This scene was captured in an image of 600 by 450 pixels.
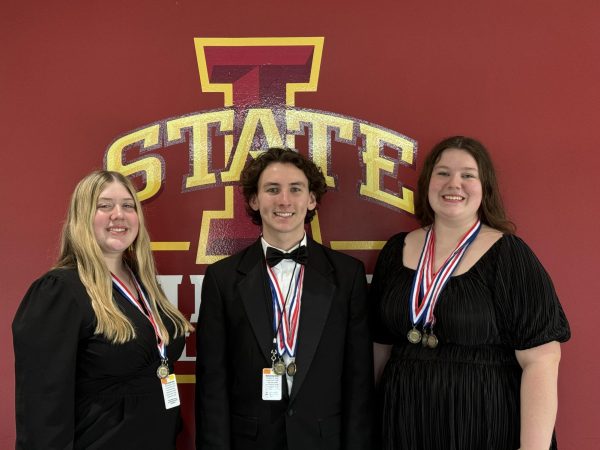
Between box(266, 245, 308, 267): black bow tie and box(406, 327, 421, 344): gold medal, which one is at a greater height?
box(266, 245, 308, 267): black bow tie

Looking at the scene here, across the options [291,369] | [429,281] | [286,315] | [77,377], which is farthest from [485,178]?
[77,377]

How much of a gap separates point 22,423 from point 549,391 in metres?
1.77

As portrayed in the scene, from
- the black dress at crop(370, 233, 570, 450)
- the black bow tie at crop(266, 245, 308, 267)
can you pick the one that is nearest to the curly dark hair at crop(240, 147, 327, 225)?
the black bow tie at crop(266, 245, 308, 267)

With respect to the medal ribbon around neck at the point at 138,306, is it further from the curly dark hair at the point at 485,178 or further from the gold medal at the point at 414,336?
the curly dark hair at the point at 485,178

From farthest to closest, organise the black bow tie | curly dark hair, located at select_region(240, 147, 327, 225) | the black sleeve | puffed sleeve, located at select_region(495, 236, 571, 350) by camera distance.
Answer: curly dark hair, located at select_region(240, 147, 327, 225) < the black bow tie < the black sleeve < puffed sleeve, located at select_region(495, 236, 571, 350)

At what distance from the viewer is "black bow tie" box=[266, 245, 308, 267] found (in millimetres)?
2082

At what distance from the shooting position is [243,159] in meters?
2.59

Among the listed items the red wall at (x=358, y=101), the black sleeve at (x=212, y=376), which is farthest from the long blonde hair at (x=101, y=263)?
the red wall at (x=358, y=101)

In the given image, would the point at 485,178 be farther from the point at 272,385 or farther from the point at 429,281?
the point at 272,385

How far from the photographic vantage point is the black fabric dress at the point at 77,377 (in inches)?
67.7

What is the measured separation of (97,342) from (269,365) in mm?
604

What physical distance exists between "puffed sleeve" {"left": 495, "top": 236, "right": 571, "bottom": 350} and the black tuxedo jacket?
1.68ft

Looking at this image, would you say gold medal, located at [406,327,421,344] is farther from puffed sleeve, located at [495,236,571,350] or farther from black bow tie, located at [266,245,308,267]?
black bow tie, located at [266,245,308,267]

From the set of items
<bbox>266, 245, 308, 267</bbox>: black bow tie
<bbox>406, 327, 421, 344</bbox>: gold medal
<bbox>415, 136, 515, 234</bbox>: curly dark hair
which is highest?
<bbox>415, 136, 515, 234</bbox>: curly dark hair
